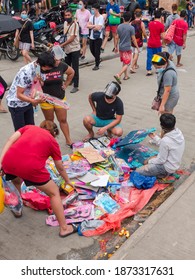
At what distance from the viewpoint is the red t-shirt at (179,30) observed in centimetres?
960

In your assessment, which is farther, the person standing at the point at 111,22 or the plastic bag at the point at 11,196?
the person standing at the point at 111,22

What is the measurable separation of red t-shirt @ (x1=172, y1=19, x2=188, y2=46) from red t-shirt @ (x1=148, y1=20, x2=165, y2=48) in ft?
2.30

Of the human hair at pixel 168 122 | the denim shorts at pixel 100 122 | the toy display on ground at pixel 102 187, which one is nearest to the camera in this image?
the toy display on ground at pixel 102 187

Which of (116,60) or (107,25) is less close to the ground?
→ (107,25)

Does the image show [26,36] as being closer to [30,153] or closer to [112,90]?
[112,90]

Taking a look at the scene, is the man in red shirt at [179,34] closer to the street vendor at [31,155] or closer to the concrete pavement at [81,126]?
the concrete pavement at [81,126]

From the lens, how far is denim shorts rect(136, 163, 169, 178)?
15.1ft

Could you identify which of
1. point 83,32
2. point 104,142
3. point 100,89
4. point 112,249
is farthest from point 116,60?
point 112,249

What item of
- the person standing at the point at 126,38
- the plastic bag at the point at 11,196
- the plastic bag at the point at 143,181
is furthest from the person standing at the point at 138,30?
the plastic bag at the point at 11,196

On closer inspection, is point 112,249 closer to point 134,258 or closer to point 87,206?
point 134,258

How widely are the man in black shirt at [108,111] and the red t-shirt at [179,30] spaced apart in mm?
5037

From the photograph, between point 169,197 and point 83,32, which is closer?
point 169,197

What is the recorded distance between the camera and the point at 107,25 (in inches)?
482

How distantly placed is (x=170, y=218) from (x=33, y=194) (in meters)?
1.65
